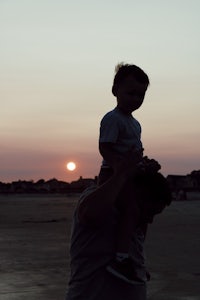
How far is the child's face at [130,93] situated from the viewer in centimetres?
293

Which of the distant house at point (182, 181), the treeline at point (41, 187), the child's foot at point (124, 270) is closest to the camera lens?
the child's foot at point (124, 270)

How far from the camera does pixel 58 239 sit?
12.5m

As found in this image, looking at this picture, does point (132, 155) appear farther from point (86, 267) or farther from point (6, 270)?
point (6, 270)

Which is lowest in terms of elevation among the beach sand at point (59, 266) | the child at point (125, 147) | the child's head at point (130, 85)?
the beach sand at point (59, 266)

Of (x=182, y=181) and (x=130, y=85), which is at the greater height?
(x=182, y=181)

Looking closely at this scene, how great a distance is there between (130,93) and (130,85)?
42 mm

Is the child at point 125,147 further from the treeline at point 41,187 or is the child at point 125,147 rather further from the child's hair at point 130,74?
the treeline at point 41,187

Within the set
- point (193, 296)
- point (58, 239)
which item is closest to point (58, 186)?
point (58, 239)

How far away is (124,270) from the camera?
8.91 feet

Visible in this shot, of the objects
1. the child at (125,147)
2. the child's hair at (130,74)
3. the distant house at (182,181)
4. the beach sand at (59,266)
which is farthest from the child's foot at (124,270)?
the distant house at (182,181)

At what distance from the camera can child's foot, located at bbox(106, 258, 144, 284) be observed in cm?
271

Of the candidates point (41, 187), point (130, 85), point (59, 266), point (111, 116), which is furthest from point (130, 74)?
point (41, 187)

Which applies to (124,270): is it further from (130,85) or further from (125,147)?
(130,85)

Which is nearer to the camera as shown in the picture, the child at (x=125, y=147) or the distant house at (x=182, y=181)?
the child at (x=125, y=147)
